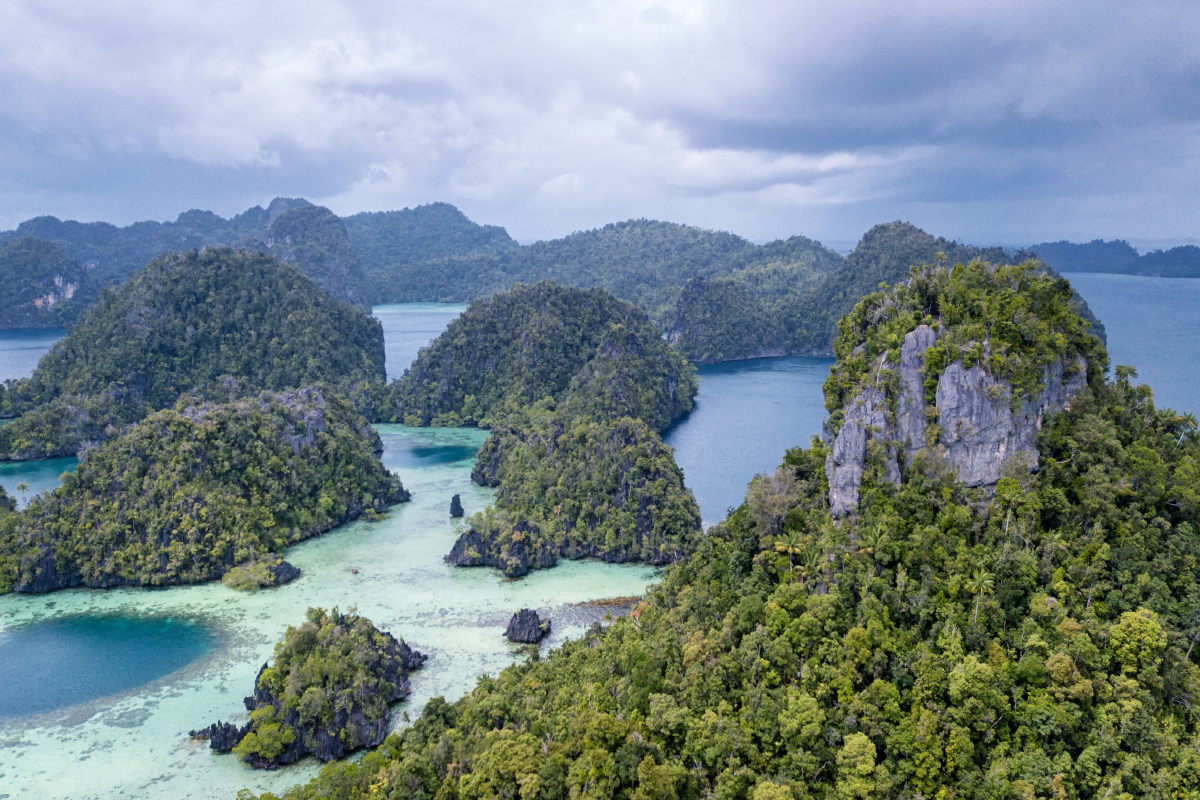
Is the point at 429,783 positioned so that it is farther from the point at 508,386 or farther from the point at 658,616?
the point at 508,386

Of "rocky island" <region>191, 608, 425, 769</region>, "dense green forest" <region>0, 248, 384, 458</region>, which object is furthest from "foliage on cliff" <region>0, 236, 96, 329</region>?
"rocky island" <region>191, 608, 425, 769</region>

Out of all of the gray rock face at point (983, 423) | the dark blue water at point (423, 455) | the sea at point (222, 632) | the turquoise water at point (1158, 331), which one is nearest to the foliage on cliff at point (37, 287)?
the sea at point (222, 632)

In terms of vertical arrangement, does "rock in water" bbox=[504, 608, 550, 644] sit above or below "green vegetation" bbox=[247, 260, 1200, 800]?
Result: below

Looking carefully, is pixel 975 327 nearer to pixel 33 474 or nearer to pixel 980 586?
pixel 980 586

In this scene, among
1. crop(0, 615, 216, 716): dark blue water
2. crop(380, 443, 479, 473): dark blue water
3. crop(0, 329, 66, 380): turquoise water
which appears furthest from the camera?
crop(0, 329, 66, 380): turquoise water

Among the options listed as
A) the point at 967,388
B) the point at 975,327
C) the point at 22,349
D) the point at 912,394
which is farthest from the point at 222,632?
the point at 22,349

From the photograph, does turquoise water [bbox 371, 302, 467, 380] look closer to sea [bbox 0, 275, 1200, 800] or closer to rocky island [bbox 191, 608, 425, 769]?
sea [bbox 0, 275, 1200, 800]
